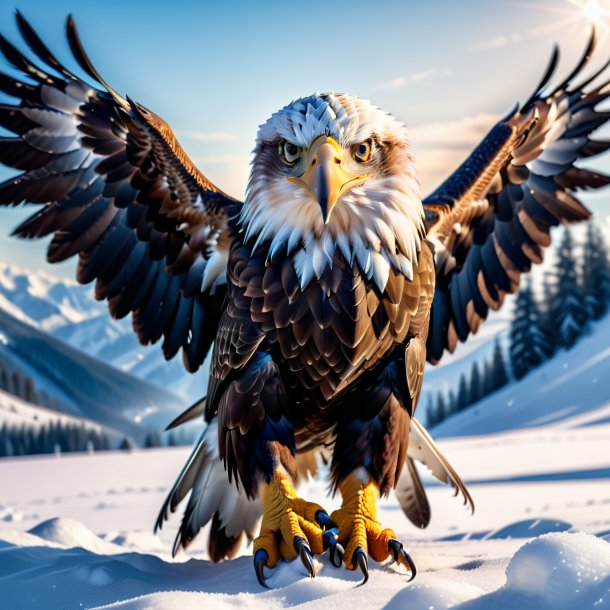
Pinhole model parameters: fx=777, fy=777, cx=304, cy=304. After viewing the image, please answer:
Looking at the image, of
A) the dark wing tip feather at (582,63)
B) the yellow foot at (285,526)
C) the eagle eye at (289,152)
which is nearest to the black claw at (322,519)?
the yellow foot at (285,526)

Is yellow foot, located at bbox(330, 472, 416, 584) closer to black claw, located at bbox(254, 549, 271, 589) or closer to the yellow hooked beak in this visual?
black claw, located at bbox(254, 549, 271, 589)

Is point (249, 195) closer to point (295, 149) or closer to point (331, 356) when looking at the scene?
point (295, 149)

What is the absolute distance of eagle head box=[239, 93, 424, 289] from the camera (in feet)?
8.96

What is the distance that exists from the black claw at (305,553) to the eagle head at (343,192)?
93 cm

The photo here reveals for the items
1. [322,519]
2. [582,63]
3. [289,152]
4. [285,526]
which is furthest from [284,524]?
[582,63]

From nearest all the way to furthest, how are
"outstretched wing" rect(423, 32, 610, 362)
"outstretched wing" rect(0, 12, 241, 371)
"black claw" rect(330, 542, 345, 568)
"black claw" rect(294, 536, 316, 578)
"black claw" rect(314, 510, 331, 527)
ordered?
"black claw" rect(294, 536, 316, 578), "black claw" rect(330, 542, 345, 568), "black claw" rect(314, 510, 331, 527), "outstretched wing" rect(0, 12, 241, 371), "outstretched wing" rect(423, 32, 610, 362)

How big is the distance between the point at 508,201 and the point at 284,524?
82.0 inches

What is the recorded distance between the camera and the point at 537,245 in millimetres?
4004

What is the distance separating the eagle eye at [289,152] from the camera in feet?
9.04

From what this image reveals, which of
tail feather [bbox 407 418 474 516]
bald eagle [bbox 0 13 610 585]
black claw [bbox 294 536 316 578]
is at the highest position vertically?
bald eagle [bbox 0 13 610 585]

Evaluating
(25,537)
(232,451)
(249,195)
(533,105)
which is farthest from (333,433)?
(533,105)

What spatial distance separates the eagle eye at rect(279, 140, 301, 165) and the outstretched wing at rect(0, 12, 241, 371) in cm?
52

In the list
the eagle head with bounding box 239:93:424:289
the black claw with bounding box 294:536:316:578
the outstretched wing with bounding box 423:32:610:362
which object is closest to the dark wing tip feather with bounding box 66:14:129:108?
the eagle head with bounding box 239:93:424:289

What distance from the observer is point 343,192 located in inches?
106
